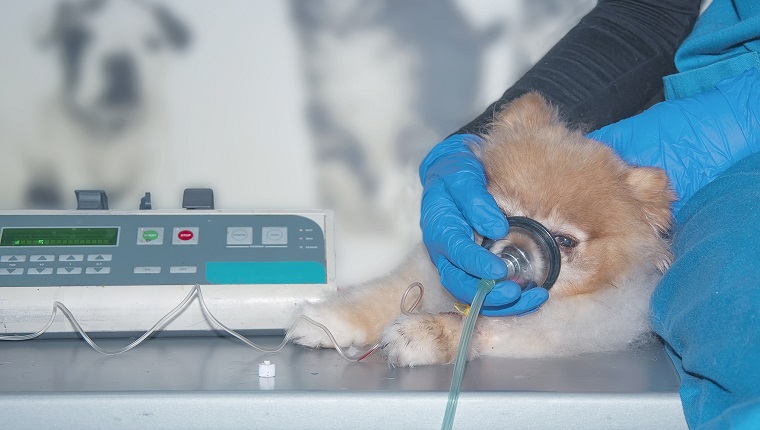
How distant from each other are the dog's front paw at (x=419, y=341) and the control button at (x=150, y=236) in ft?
2.02

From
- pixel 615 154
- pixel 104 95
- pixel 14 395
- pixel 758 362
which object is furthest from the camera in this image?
pixel 104 95

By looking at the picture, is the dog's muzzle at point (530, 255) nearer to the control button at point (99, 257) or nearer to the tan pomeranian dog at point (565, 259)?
the tan pomeranian dog at point (565, 259)

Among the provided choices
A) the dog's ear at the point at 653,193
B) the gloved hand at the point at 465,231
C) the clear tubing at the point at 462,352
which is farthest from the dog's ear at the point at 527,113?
the clear tubing at the point at 462,352

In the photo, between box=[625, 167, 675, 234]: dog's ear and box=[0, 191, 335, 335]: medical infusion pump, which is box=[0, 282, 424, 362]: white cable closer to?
box=[0, 191, 335, 335]: medical infusion pump

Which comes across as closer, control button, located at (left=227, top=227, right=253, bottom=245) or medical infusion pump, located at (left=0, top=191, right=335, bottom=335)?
medical infusion pump, located at (left=0, top=191, right=335, bottom=335)

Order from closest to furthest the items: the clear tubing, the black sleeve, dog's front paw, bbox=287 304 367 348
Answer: the clear tubing → dog's front paw, bbox=287 304 367 348 → the black sleeve

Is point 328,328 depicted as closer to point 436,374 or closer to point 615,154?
point 436,374

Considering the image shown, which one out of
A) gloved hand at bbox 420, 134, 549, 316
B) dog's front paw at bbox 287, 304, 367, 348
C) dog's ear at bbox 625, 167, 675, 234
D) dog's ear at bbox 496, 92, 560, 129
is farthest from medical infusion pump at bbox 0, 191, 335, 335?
dog's ear at bbox 625, 167, 675, 234

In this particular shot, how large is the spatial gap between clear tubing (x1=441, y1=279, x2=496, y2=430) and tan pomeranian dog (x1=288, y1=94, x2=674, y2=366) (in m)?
0.12

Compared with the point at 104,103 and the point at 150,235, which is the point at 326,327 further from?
the point at 104,103

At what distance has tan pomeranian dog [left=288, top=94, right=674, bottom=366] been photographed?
5.18ft

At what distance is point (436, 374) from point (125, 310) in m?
0.71

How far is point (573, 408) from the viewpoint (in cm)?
117

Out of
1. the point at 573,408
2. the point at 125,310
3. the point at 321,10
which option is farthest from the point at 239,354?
the point at 321,10
